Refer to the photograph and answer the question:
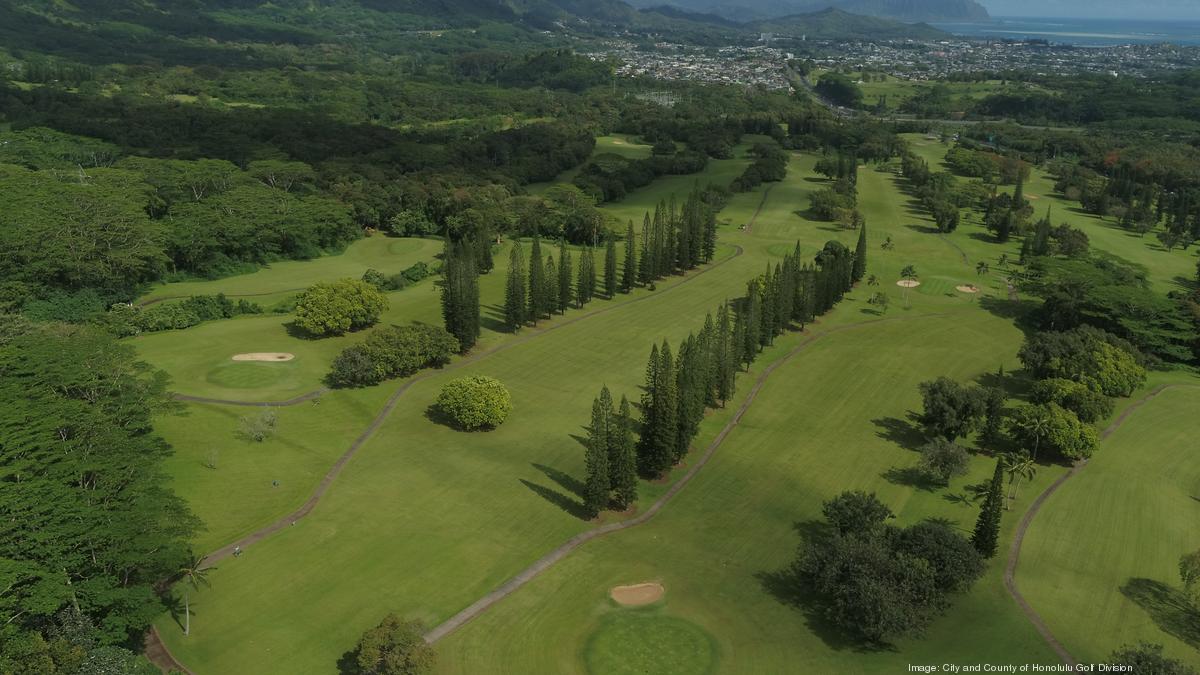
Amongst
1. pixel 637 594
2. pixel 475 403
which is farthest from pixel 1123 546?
pixel 475 403

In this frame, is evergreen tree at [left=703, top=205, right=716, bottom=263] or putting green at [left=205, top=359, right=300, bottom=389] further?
evergreen tree at [left=703, top=205, right=716, bottom=263]

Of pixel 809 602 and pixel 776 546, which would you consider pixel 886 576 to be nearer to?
pixel 809 602

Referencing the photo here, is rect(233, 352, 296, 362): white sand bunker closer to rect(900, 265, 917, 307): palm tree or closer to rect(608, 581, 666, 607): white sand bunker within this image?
rect(608, 581, 666, 607): white sand bunker

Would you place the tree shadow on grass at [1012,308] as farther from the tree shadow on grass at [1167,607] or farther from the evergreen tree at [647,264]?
the tree shadow on grass at [1167,607]

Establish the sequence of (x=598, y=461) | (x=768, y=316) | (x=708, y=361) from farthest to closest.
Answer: (x=768, y=316), (x=708, y=361), (x=598, y=461)

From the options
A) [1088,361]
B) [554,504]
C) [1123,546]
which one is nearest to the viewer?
[1123,546]

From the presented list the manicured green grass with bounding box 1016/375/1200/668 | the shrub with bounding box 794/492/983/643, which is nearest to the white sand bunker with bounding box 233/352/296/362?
the shrub with bounding box 794/492/983/643

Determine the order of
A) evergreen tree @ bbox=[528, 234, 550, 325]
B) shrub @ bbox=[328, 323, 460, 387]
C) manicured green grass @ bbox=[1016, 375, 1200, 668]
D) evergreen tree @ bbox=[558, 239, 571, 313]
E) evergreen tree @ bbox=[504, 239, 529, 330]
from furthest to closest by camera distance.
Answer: evergreen tree @ bbox=[558, 239, 571, 313] < evergreen tree @ bbox=[528, 234, 550, 325] < evergreen tree @ bbox=[504, 239, 529, 330] < shrub @ bbox=[328, 323, 460, 387] < manicured green grass @ bbox=[1016, 375, 1200, 668]
